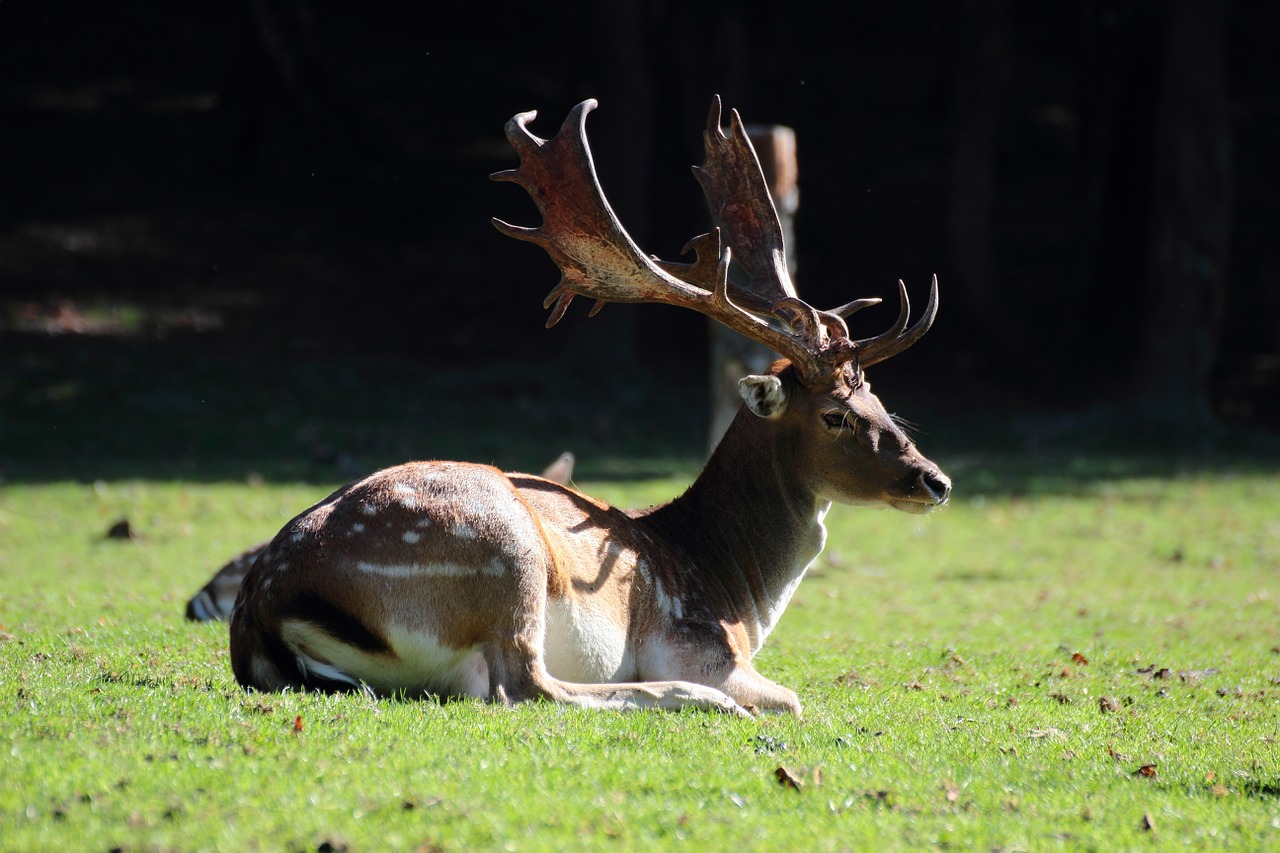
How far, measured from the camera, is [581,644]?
6.19 metres

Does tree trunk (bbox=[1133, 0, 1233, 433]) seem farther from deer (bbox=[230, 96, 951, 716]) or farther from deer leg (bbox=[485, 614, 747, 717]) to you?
deer leg (bbox=[485, 614, 747, 717])

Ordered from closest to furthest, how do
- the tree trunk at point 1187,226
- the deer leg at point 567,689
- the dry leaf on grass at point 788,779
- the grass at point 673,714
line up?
the grass at point 673,714 → the dry leaf on grass at point 788,779 → the deer leg at point 567,689 → the tree trunk at point 1187,226

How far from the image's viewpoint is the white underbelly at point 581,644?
6.12 m

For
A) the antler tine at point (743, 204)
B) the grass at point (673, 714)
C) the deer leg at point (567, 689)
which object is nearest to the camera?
the grass at point (673, 714)


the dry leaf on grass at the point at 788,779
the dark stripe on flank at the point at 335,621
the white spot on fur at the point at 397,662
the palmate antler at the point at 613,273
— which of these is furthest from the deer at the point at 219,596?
the dry leaf on grass at the point at 788,779

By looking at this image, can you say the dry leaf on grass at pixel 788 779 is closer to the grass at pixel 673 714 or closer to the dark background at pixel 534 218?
the grass at pixel 673 714

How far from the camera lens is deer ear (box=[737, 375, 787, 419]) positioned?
22.3 feet

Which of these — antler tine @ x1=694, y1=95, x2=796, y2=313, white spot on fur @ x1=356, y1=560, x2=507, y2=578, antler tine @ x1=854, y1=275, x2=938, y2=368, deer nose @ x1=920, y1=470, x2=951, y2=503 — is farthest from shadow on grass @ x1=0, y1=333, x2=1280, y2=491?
white spot on fur @ x1=356, y1=560, x2=507, y2=578

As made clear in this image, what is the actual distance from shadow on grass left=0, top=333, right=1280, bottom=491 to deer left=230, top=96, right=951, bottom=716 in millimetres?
7521

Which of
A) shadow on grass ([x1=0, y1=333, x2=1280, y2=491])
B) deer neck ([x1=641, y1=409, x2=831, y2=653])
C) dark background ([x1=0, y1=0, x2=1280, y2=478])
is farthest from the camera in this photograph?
dark background ([x1=0, y1=0, x2=1280, y2=478])

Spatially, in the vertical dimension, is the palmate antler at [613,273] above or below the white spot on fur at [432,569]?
above

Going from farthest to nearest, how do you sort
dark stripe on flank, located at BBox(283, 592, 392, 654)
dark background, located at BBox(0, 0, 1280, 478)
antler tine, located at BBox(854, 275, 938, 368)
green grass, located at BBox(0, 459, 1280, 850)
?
dark background, located at BBox(0, 0, 1280, 478), antler tine, located at BBox(854, 275, 938, 368), dark stripe on flank, located at BBox(283, 592, 392, 654), green grass, located at BBox(0, 459, 1280, 850)

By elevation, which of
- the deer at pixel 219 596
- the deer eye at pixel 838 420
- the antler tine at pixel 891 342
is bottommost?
the deer at pixel 219 596

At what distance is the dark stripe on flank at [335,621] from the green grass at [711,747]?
250 mm
